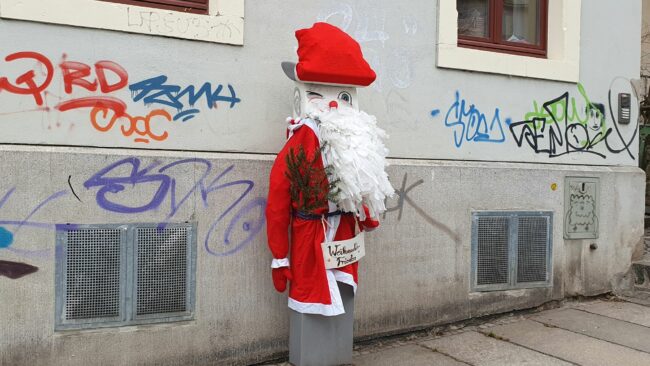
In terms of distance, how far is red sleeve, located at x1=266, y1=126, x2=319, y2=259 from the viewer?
3.94m

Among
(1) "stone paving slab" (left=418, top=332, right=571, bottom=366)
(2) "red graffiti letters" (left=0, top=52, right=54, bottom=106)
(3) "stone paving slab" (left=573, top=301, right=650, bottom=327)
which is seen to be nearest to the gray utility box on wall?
(3) "stone paving slab" (left=573, top=301, right=650, bottom=327)

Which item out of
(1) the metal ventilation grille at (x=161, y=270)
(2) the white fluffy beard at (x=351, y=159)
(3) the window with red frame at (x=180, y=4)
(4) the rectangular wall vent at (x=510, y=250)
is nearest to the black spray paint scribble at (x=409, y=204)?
(4) the rectangular wall vent at (x=510, y=250)

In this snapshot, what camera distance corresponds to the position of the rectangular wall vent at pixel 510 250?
539 cm

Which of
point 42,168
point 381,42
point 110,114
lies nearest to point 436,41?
point 381,42

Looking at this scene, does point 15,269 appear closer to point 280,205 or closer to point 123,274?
point 123,274

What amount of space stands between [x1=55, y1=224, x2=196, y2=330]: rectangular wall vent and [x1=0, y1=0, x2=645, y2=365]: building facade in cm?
1

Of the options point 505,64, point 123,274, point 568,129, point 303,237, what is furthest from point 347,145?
point 568,129

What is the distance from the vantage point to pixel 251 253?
4367 mm

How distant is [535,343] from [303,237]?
215 centimetres

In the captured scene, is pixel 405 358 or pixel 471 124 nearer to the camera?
pixel 405 358

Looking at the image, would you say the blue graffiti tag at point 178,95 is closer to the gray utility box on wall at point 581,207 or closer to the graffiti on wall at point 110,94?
the graffiti on wall at point 110,94

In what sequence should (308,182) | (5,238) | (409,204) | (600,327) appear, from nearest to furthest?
1. (5,238)
2. (308,182)
3. (409,204)
4. (600,327)

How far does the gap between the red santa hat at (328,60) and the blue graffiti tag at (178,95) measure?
546mm

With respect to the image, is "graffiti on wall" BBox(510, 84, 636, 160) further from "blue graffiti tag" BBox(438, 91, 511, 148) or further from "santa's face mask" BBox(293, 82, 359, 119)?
"santa's face mask" BBox(293, 82, 359, 119)
